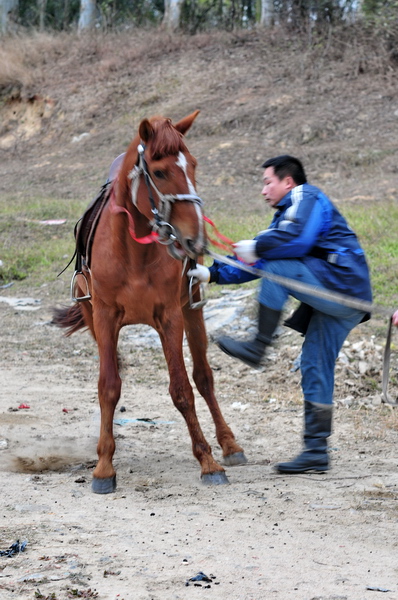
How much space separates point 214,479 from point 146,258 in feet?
4.79

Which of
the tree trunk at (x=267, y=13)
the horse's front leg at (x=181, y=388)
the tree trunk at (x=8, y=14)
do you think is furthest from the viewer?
the tree trunk at (x=8, y=14)

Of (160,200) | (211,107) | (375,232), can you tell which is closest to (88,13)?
(211,107)

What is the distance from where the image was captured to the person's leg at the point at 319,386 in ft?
15.4

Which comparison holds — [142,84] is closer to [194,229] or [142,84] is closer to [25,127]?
[25,127]

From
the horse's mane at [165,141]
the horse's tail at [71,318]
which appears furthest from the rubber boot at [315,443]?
the horse's tail at [71,318]

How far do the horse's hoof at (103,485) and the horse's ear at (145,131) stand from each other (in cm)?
208

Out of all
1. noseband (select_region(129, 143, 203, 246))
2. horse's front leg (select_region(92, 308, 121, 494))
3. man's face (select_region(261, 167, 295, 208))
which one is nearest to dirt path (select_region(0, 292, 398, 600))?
horse's front leg (select_region(92, 308, 121, 494))

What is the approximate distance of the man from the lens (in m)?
4.37

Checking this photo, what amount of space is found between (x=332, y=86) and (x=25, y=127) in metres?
9.85

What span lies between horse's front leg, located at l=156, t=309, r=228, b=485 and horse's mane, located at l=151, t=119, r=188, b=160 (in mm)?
1024

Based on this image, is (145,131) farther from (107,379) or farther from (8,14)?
(8,14)

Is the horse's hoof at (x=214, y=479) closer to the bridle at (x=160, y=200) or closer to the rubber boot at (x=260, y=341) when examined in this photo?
the rubber boot at (x=260, y=341)

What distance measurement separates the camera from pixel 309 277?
4.40 metres

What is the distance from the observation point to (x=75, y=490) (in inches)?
180
